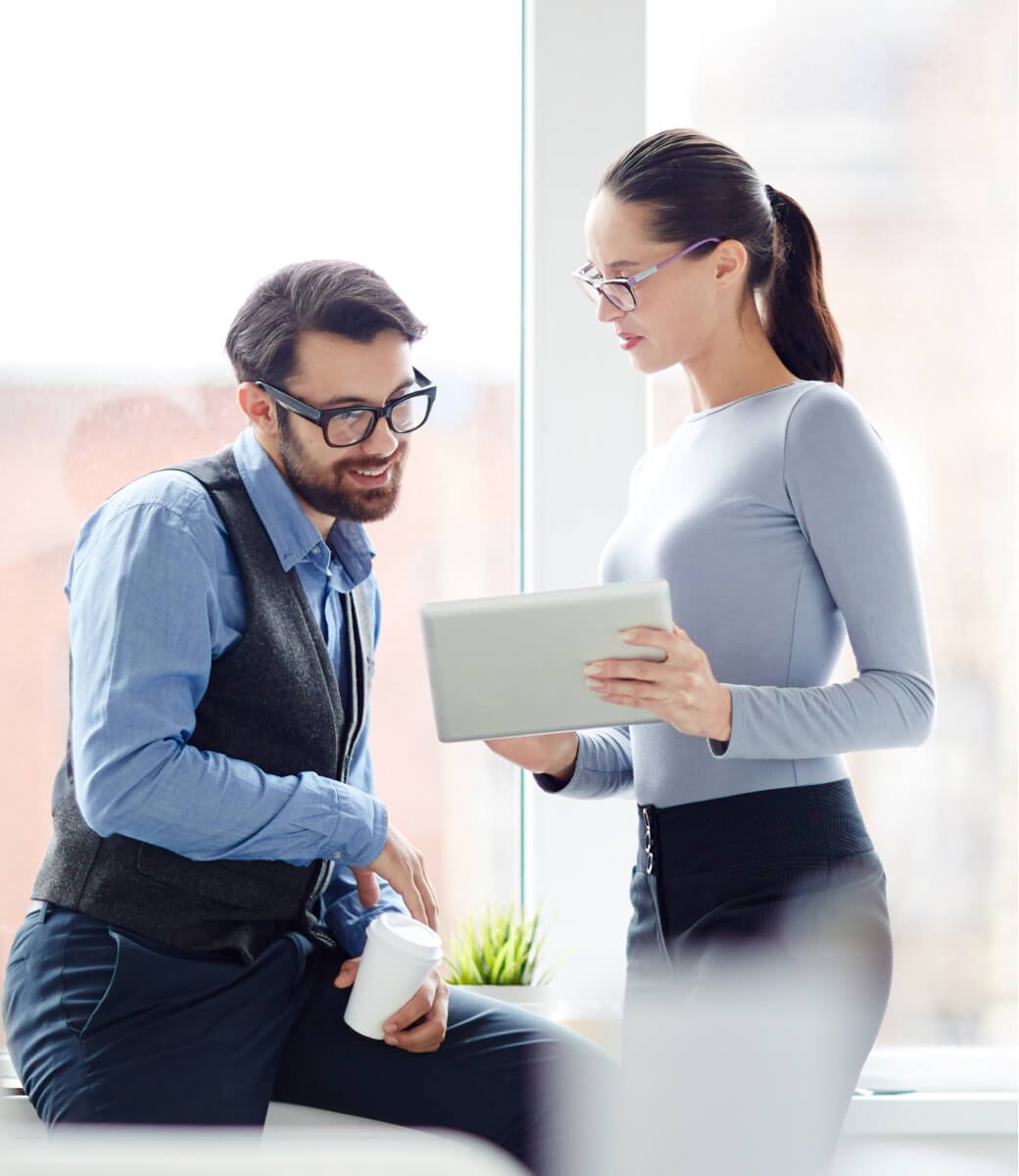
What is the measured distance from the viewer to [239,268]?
2.25 m

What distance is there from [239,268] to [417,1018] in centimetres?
142

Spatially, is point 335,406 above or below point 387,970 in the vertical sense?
above

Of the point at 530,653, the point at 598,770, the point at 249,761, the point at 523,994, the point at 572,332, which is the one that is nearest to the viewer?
the point at 530,653

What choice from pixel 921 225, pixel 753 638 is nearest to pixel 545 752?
pixel 753 638

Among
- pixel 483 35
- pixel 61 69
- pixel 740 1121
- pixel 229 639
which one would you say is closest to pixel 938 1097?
pixel 740 1121

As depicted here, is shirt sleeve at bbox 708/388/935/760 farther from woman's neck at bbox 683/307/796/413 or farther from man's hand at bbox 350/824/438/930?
man's hand at bbox 350/824/438/930

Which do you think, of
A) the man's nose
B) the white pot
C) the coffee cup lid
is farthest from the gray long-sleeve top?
the white pot

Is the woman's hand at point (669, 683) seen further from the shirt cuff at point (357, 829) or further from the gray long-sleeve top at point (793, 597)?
the shirt cuff at point (357, 829)

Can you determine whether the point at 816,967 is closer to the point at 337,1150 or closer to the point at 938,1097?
the point at 337,1150

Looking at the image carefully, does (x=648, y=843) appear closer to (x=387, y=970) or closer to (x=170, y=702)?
(x=387, y=970)

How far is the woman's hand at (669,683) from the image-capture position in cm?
120

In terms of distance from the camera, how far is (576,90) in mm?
2234

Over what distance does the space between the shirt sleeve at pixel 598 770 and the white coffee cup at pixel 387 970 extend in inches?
10.0

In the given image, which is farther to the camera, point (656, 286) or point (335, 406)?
point (335, 406)
